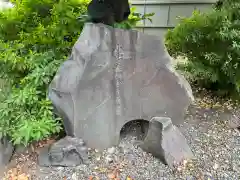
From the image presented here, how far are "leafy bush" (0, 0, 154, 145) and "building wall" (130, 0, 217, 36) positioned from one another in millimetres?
1771

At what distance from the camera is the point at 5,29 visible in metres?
3.35

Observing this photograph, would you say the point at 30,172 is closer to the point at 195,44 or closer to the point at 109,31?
the point at 109,31

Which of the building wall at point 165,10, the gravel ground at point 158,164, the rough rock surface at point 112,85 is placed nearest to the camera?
the gravel ground at point 158,164

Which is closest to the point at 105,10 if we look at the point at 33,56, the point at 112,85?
the point at 112,85

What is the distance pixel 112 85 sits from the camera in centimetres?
263

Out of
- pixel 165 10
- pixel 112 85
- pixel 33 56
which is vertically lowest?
pixel 112 85

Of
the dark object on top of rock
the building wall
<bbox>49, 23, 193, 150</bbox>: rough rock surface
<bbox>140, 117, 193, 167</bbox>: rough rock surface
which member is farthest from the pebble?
the building wall

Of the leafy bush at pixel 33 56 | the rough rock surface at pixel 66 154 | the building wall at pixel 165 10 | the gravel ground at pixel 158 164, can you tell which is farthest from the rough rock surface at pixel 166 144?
the building wall at pixel 165 10

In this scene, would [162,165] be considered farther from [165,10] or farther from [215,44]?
[165,10]

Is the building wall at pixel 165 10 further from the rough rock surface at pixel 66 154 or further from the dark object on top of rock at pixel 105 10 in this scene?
the rough rock surface at pixel 66 154

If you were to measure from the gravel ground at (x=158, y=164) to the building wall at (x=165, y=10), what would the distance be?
283 centimetres

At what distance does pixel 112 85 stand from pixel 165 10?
3218mm

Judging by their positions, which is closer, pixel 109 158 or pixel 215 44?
pixel 109 158

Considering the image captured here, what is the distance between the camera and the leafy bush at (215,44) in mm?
2930
